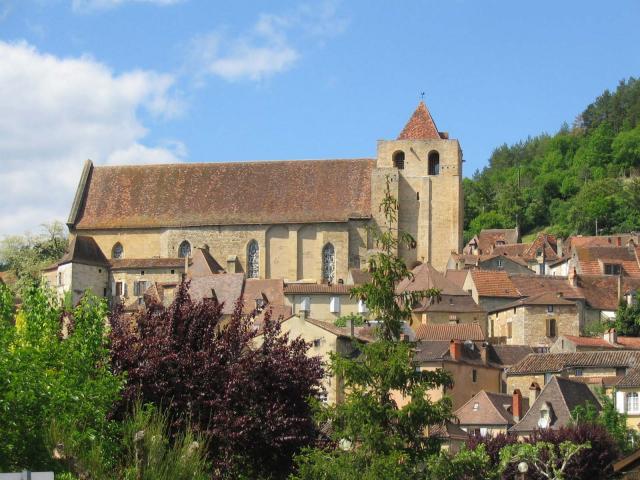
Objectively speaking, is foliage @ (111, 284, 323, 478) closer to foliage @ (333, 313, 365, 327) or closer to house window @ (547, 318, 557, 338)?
foliage @ (333, 313, 365, 327)

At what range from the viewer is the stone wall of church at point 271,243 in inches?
3226

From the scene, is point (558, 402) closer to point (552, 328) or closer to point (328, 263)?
point (552, 328)

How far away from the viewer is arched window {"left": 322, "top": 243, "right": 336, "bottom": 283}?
267 ft

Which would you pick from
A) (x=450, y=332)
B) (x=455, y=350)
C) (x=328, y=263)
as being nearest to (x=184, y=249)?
(x=328, y=263)

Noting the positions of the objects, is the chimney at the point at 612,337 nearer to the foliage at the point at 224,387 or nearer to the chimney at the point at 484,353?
the chimney at the point at 484,353

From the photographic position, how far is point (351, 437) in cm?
2622

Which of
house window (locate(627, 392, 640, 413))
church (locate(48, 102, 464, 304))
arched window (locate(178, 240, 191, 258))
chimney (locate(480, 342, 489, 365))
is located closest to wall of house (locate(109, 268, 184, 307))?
church (locate(48, 102, 464, 304))

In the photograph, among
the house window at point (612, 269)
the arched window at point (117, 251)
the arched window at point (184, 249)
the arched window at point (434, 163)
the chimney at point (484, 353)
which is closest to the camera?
the chimney at point (484, 353)

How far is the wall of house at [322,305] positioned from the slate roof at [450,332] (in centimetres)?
660

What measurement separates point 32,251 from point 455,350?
45635mm

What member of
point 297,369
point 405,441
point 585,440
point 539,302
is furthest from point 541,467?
point 539,302

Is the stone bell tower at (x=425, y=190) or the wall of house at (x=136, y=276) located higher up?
the stone bell tower at (x=425, y=190)

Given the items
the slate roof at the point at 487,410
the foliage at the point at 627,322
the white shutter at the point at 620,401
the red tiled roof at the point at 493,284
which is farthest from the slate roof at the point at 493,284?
the white shutter at the point at 620,401

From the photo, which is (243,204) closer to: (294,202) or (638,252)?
(294,202)
